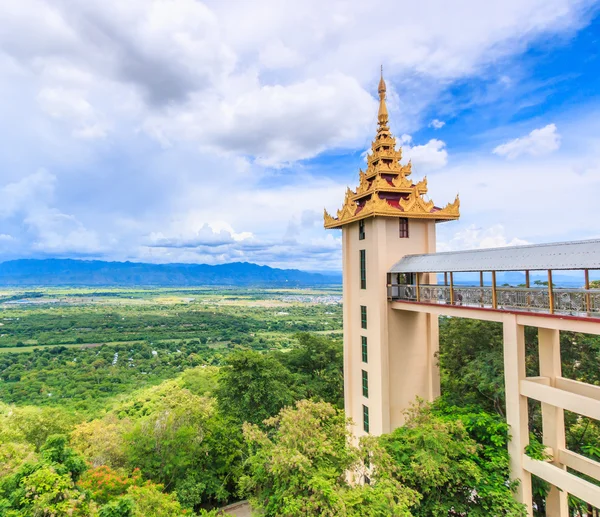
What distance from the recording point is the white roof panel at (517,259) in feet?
29.4

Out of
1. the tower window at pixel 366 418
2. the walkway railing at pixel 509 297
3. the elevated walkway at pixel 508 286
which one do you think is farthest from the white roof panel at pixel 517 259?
the tower window at pixel 366 418

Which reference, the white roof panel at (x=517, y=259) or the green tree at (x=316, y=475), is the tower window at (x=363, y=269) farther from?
the green tree at (x=316, y=475)

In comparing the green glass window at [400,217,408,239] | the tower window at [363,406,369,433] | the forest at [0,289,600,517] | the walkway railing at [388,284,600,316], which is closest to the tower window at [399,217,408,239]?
the green glass window at [400,217,408,239]

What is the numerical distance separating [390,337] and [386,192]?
6.11 m

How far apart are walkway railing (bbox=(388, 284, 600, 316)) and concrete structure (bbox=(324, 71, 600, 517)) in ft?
0.09

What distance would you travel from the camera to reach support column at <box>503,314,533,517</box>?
1041cm

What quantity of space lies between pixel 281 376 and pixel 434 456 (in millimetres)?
12240

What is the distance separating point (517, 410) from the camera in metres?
10.6

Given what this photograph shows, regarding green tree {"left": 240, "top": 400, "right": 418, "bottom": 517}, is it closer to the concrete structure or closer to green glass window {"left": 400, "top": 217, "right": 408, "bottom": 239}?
the concrete structure

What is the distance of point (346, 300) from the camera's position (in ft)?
58.5

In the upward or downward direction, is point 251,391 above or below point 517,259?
below

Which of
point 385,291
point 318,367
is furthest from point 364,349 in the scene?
point 318,367

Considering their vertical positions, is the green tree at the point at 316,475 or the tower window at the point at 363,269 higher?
the tower window at the point at 363,269

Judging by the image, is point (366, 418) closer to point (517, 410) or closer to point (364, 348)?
point (364, 348)
